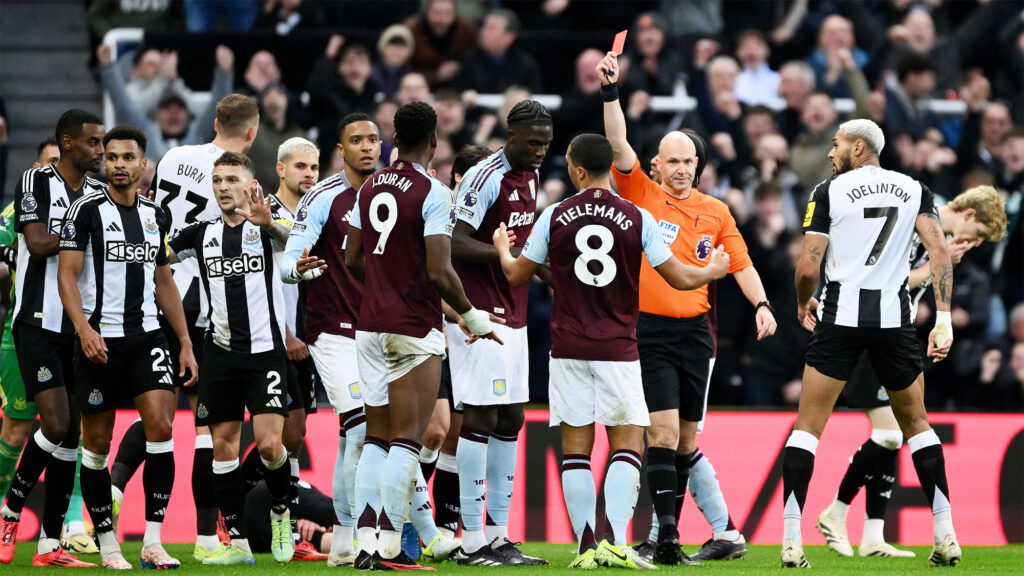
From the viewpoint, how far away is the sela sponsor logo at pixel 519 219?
9.06 metres

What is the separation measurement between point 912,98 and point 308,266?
30.4ft

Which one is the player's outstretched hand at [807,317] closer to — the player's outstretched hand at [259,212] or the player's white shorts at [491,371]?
the player's white shorts at [491,371]

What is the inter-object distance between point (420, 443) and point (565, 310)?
1.11 meters

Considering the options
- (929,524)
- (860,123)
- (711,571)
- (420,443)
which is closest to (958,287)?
(929,524)

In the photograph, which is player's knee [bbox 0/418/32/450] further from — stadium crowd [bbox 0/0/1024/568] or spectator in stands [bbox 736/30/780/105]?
spectator in stands [bbox 736/30/780/105]

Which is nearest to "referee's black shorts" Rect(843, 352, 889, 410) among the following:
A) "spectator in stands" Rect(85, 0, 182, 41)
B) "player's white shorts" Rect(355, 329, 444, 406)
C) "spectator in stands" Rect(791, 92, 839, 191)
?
"player's white shorts" Rect(355, 329, 444, 406)

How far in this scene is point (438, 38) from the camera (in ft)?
52.1

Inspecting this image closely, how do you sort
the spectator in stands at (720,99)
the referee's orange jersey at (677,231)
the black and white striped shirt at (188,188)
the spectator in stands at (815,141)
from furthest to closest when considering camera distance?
the spectator in stands at (720,99), the spectator in stands at (815,141), the black and white striped shirt at (188,188), the referee's orange jersey at (677,231)

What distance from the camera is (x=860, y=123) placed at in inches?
356

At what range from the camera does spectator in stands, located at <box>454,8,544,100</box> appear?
50.9 feet

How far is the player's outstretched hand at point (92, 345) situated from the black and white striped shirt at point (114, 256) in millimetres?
203

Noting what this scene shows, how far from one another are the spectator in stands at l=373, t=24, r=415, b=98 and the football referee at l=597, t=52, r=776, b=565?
625cm

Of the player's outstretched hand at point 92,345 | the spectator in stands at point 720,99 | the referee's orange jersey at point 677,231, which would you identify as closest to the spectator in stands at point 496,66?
the spectator in stands at point 720,99

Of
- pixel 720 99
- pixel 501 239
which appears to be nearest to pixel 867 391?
pixel 501 239
